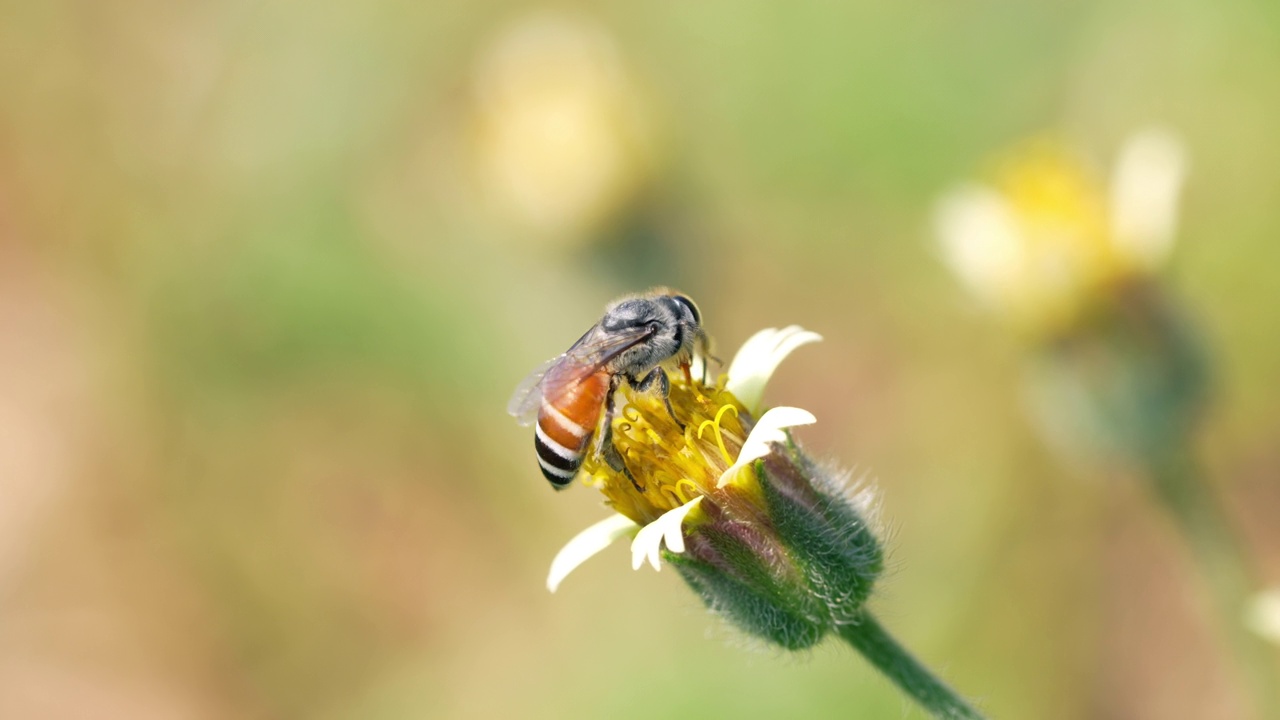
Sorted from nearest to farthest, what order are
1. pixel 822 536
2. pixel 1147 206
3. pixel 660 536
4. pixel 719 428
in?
pixel 660 536 < pixel 822 536 < pixel 719 428 < pixel 1147 206

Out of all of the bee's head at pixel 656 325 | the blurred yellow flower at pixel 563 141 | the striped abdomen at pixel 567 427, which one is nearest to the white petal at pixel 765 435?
the striped abdomen at pixel 567 427

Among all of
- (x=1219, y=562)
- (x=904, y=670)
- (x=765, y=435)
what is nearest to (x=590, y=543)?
(x=765, y=435)

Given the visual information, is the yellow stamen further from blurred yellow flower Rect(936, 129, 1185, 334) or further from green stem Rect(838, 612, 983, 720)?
blurred yellow flower Rect(936, 129, 1185, 334)

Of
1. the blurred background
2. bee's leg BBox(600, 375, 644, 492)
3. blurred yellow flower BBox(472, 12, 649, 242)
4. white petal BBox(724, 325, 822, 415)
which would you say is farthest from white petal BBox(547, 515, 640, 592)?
blurred yellow flower BBox(472, 12, 649, 242)

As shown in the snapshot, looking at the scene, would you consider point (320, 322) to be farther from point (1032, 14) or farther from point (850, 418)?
point (1032, 14)

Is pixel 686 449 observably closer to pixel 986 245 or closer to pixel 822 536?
pixel 822 536

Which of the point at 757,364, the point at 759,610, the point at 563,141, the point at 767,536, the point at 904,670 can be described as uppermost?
the point at 563,141

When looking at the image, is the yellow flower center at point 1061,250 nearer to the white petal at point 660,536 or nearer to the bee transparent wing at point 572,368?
the bee transparent wing at point 572,368
